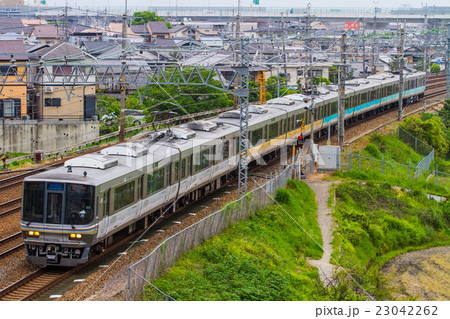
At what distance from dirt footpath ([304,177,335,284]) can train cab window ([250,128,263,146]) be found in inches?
98.1

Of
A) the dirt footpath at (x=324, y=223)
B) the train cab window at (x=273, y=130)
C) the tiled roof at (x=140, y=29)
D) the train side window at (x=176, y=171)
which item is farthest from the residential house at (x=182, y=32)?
the train side window at (x=176, y=171)

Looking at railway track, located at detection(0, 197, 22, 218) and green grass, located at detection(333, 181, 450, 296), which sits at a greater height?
railway track, located at detection(0, 197, 22, 218)

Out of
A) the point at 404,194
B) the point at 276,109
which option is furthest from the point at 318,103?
the point at 404,194

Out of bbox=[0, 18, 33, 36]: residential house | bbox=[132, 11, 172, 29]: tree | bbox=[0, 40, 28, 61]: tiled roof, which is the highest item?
bbox=[132, 11, 172, 29]: tree

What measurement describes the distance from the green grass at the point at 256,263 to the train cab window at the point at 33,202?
10.1 feet

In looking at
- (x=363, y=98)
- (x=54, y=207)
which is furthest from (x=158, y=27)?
(x=54, y=207)

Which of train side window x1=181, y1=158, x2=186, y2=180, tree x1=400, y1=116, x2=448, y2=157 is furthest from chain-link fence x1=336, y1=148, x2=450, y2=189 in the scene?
train side window x1=181, y1=158, x2=186, y2=180

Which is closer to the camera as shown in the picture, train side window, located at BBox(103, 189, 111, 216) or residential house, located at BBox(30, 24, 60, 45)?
train side window, located at BBox(103, 189, 111, 216)

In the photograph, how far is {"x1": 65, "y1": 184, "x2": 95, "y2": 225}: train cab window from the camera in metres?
14.1

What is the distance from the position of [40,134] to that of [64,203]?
2123 centimetres

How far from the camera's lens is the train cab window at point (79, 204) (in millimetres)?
14148

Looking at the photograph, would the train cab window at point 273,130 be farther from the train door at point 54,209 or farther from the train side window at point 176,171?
the train door at point 54,209

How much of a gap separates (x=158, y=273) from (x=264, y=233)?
607 cm

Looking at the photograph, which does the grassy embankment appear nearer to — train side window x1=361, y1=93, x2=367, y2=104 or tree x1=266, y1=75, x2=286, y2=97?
train side window x1=361, y1=93, x2=367, y2=104
